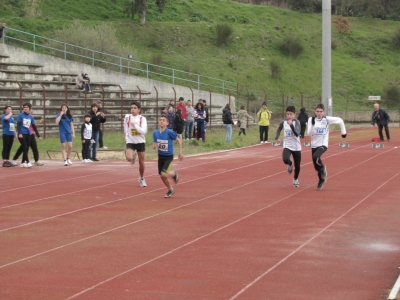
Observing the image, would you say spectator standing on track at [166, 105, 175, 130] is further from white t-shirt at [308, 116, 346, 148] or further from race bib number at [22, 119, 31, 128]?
white t-shirt at [308, 116, 346, 148]

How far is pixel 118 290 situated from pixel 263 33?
6387 centimetres

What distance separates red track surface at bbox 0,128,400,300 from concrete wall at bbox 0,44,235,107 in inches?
791

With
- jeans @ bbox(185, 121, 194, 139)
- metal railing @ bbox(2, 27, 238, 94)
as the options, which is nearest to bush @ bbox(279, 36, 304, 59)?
metal railing @ bbox(2, 27, 238, 94)

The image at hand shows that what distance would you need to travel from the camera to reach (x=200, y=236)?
1056 centimetres

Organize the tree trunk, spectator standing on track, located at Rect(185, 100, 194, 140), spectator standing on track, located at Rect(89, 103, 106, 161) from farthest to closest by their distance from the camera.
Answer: the tree trunk, spectator standing on track, located at Rect(185, 100, 194, 140), spectator standing on track, located at Rect(89, 103, 106, 161)

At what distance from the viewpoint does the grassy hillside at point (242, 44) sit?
190 feet

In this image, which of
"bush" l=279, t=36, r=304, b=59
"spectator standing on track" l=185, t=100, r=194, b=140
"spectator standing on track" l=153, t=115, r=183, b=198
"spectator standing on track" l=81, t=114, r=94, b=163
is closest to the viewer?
"spectator standing on track" l=153, t=115, r=183, b=198

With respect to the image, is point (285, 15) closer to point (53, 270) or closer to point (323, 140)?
point (323, 140)

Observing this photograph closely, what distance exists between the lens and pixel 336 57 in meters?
70.8

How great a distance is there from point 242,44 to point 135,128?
5110cm

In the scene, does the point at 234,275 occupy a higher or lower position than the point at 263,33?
lower

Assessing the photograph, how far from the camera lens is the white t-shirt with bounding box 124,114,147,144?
16031 mm

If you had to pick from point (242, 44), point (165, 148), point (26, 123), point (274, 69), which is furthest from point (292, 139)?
point (242, 44)

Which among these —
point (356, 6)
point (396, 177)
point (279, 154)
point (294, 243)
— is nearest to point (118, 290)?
point (294, 243)
